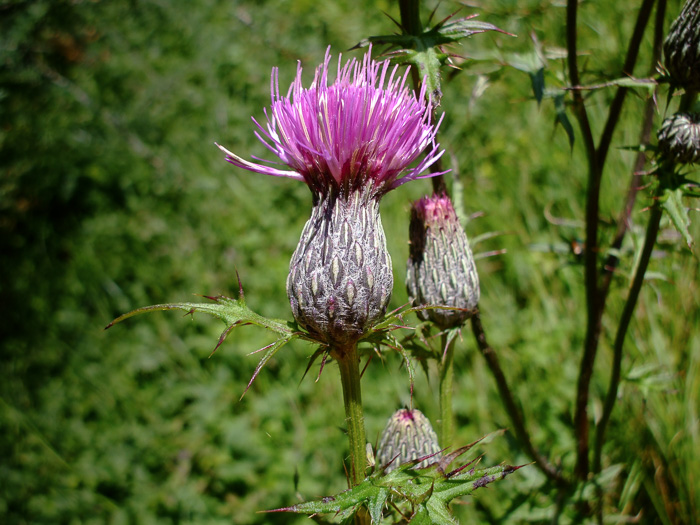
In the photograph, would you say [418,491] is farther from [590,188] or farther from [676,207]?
[590,188]

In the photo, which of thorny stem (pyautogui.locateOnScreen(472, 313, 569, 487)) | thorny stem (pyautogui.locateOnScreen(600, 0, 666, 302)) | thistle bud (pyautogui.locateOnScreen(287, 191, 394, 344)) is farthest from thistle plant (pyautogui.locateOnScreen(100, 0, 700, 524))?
thorny stem (pyautogui.locateOnScreen(600, 0, 666, 302))

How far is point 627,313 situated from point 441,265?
2.18ft

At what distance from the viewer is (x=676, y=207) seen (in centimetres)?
139

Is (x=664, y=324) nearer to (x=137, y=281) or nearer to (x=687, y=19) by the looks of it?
(x=687, y=19)

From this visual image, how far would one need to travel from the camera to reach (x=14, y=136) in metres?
3.80

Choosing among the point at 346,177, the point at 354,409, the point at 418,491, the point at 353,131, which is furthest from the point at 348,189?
the point at 418,491

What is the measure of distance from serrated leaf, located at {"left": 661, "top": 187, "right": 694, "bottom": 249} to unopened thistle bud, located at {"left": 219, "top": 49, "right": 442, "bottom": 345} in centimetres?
66

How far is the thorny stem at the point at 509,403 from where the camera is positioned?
5.38 feet

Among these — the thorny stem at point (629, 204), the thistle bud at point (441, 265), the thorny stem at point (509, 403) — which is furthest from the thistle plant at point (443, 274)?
the thorny stem at point (629, 204)

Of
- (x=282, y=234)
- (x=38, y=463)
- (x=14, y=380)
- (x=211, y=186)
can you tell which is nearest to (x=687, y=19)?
(x=282, y=234)

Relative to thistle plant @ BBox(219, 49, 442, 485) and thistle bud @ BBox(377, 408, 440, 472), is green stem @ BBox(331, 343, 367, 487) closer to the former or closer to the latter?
thistle plant @ BBox(219, 49, 442, 485)

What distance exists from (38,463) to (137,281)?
1320mm

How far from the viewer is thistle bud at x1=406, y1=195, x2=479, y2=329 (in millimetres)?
1446

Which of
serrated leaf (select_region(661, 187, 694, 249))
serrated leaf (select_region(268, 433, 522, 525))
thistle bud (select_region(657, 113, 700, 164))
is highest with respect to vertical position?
thistle bud (select_region(657, 113, 700, 164))
